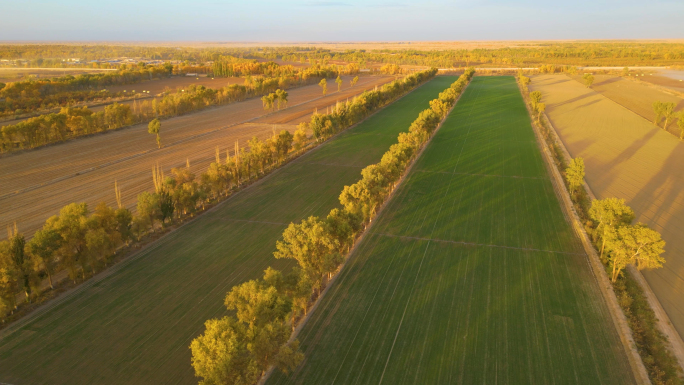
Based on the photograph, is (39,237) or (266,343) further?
(39,237)

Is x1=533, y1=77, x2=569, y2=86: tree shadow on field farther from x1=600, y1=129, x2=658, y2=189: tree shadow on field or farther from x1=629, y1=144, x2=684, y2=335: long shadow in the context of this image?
x1=629, y1=144, x2=684, y2=335: long shadow

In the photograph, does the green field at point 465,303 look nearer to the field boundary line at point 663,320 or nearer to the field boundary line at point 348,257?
the field boundary line at point 348,257

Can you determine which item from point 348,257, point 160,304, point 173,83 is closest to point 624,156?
point 348,257

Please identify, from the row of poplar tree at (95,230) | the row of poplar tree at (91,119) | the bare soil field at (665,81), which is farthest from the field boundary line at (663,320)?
the bare soil field at (665,81)

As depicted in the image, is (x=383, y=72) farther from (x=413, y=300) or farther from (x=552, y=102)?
(x=413, y=300)

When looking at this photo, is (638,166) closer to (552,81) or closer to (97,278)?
(97,278)

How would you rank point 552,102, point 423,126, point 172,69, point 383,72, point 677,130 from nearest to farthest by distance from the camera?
point 423,126
point 677,130
point 552,102
point 172,69
point 383,72

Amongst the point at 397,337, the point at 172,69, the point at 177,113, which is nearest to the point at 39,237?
the point at 397,337
